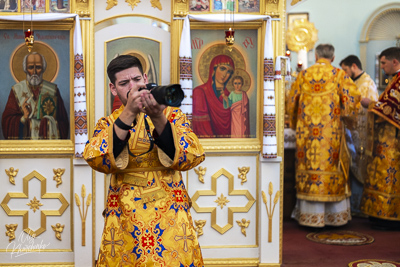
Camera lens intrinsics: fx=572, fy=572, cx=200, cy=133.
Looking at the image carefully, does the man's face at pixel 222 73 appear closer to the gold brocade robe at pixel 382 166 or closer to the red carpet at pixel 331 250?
the red carpet at pixel 331 250

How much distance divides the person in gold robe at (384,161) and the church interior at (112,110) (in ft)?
4.45

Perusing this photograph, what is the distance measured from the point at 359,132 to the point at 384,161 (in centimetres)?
88

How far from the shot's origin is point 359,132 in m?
6.84

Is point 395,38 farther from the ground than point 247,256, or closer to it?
farther from the ground

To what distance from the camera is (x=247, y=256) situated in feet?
15.5

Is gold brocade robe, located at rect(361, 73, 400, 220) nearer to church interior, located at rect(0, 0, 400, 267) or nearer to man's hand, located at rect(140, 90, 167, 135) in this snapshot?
church interior, located at rect(0, 0, 400, 267)

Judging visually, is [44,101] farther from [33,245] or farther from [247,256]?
[247,256]

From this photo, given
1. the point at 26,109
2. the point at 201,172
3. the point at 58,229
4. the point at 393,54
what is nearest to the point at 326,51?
the point at 393,54

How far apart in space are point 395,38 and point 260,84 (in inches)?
227

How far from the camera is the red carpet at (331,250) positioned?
16.1ft

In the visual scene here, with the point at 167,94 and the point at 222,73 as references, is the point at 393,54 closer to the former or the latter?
the point at 222,73

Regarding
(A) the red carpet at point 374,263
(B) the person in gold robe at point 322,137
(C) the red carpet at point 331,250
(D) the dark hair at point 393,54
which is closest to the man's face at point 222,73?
(B) the person in gold robe at point 322,137

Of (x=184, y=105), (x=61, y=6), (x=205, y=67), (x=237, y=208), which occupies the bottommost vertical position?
(x=237, y=208)

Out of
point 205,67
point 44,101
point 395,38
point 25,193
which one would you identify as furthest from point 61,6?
point 395,38
